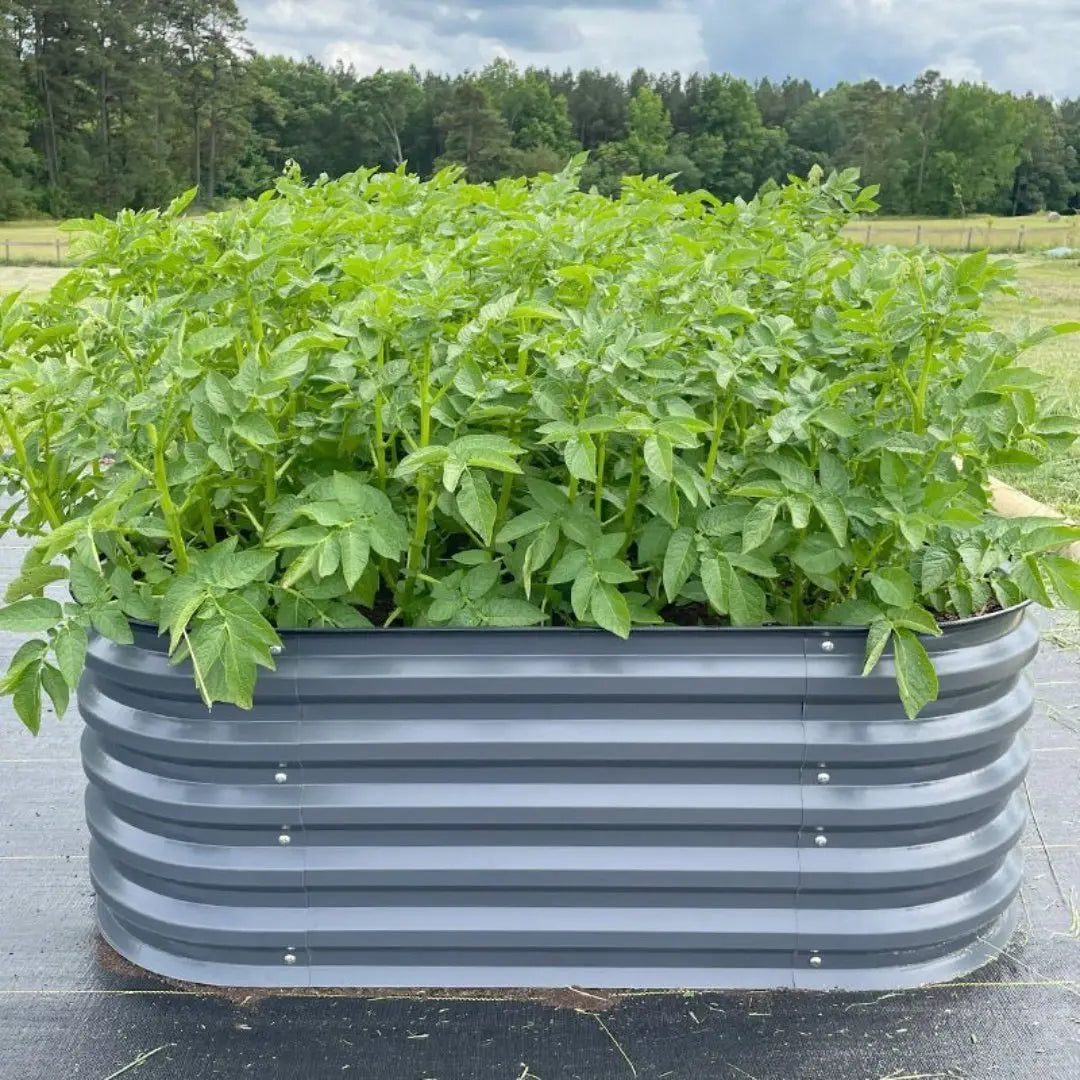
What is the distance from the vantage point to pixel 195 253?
195cm

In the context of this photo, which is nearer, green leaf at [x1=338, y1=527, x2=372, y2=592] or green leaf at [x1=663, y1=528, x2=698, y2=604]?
green leaf at [x1=338, y1=527, x2=372, y2=592]

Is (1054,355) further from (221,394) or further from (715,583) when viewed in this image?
(221,394)

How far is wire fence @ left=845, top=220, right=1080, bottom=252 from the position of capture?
18938mm

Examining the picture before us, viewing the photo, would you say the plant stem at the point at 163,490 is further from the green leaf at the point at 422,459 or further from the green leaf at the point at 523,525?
the green leaf at the point at 523,525

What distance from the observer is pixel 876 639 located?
138 centimetres

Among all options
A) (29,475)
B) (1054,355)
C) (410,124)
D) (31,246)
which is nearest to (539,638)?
(29,475)

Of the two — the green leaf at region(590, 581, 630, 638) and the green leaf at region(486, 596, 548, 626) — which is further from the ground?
the green leaf at region(590, 581, 630, 638)

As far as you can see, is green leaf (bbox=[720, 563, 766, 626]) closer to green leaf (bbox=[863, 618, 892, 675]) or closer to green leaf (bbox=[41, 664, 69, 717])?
green leaf (bbox=[863, 618, 892, 675])

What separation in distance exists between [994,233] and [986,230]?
1929 mm

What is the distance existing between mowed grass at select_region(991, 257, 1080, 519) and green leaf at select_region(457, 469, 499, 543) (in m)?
0.69

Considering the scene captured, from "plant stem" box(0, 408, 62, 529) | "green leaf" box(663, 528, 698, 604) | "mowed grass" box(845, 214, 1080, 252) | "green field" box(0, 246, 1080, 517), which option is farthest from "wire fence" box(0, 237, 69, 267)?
"green leaf" box(663, 528, 698, 604)

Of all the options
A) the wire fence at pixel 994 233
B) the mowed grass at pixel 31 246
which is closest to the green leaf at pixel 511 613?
the mowed grass at pixel 31 246

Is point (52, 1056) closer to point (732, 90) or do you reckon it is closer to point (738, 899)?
point (738, 899)

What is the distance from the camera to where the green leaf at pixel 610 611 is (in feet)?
→ 4.44
